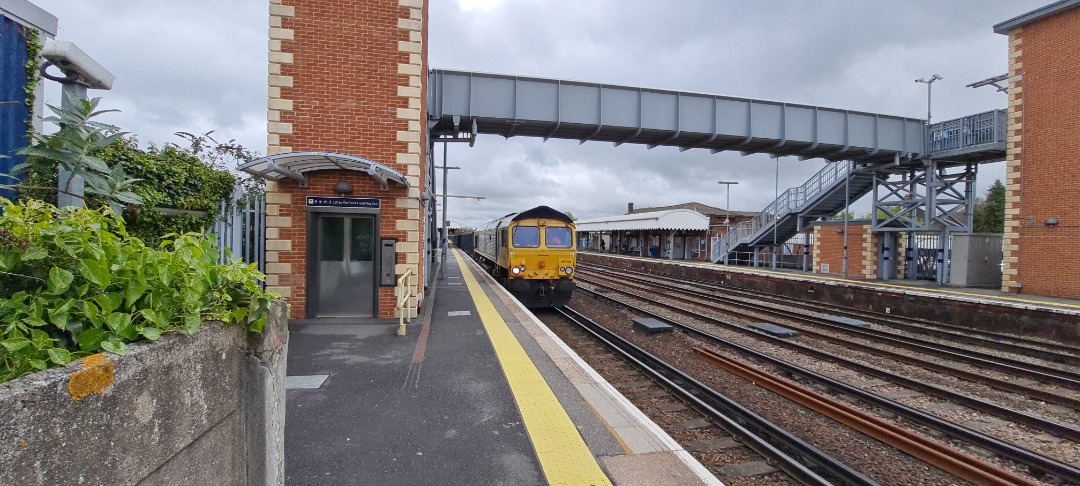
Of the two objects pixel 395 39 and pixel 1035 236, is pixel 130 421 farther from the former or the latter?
pixel 1035 236

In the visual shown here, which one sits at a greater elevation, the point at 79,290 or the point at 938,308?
the point at 79,290

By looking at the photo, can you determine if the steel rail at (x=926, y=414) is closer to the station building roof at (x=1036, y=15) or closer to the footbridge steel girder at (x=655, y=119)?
the footbridge steel girder at (x=655, y=119)

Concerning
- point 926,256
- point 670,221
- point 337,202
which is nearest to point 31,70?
point 337,202

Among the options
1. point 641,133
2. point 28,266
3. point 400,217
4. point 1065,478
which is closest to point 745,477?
point 1065,478

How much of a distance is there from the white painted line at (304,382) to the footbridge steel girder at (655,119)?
475 inches

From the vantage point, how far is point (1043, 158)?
16641 millimetres

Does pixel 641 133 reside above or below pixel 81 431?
above

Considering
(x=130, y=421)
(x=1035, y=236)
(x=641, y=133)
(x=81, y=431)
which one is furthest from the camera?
(x=641, y=133)

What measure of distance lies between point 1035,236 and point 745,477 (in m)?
20.0

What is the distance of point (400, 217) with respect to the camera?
9.12 m

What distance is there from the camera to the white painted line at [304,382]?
533 centimetres

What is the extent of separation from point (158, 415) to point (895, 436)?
6.75 m

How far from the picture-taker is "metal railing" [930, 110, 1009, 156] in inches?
727

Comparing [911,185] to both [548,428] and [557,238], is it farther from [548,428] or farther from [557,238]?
[548,428]
